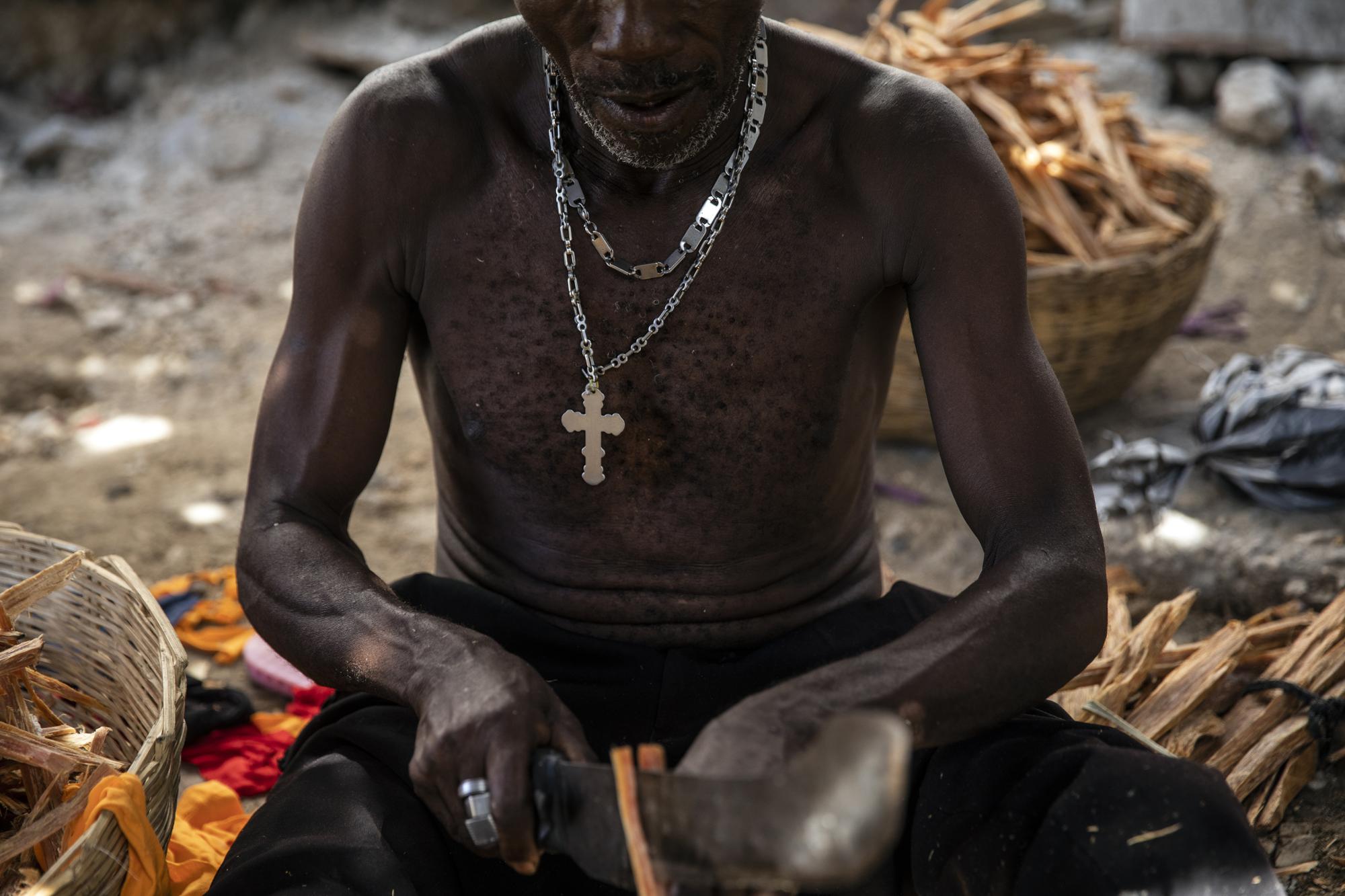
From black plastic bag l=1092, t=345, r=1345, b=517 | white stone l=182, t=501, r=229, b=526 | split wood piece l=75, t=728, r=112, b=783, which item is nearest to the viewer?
split wood piece l=75, t=728, r=112, b=783

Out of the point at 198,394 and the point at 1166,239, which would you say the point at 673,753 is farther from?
the point at 198,394

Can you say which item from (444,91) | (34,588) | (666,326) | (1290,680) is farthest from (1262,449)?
(34,588)

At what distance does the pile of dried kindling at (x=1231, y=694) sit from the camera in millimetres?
2529

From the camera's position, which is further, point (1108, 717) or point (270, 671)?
point (270, 671)

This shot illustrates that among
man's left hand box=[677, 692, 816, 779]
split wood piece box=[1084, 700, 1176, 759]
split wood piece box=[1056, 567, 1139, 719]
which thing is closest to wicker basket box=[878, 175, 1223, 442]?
split wood piece box=[1056, 567, 1139, 719]

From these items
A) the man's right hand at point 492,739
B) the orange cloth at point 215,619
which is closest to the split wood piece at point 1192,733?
the man's right hand at point 492,739

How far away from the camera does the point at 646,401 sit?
2109 mm

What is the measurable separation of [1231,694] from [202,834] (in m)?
2.15

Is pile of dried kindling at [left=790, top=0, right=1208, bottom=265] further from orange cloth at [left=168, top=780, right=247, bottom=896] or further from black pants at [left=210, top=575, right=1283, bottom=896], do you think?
orange cloth at [left=168, top=780, right=247, bottom=896]

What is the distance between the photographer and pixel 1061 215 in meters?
4.26

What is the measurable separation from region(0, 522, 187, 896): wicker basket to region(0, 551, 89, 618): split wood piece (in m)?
0.12

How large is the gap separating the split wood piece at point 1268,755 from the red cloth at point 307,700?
2.01 meters

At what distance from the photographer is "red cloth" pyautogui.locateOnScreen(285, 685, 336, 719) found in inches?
122

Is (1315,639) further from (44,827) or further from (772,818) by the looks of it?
(44,827)
